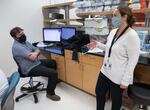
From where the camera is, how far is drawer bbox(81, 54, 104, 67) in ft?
7.92

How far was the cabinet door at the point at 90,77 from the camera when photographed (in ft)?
8.44

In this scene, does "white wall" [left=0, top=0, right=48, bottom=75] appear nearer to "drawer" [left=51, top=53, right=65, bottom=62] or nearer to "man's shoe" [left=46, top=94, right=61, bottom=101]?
"drawer" [left=51, top=53, right=65, bottom=62]

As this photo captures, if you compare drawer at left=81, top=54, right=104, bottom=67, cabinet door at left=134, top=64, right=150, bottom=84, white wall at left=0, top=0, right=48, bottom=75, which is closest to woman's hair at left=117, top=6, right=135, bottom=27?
cabinet door at left=134, top=64, right=150, bottom=84

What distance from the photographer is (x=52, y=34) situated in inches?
144

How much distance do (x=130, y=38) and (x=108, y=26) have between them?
1.10 m

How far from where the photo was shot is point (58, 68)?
3287 mm

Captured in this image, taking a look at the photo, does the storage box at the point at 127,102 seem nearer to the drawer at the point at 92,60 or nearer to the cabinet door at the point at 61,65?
the drawer at the point at 92,60

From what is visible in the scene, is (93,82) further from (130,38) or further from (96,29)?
(130,38)

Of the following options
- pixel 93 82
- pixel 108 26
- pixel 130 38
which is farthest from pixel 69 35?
pixel 130 38

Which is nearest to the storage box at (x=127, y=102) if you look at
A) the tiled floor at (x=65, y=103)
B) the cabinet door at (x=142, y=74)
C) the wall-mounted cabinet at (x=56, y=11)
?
the tiled floor at (x=65, y=103)

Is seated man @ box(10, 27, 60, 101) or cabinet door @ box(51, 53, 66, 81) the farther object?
cabinet door @ box(51, 53, 66, 81)

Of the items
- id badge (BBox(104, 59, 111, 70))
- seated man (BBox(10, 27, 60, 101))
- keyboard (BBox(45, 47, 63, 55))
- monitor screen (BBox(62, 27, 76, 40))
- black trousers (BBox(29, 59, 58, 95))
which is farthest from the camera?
monitor screen (BBox(62, 27, 76, 40))

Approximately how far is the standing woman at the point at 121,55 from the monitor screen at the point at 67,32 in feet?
4.79

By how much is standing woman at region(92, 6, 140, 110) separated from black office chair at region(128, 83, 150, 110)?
0.28 feet
